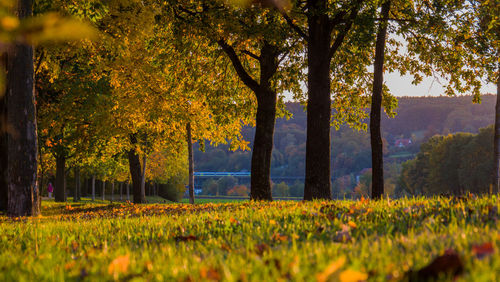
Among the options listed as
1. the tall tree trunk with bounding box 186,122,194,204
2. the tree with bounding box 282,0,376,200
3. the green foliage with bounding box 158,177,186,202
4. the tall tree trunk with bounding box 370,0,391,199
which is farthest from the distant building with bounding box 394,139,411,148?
the tree with bounding box 282,0,376,200

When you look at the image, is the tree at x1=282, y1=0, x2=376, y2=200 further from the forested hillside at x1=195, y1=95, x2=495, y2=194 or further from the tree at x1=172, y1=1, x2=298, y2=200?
the forested hillside at x1=195, y1=95, x2=495, y2=194

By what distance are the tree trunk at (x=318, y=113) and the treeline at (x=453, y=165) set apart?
1669 inches

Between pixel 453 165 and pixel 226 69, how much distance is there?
54.3m

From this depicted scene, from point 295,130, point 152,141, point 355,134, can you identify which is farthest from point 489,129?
point 295,130

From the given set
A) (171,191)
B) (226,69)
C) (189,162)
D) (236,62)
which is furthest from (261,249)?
(171,191)

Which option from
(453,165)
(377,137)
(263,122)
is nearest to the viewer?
(377,137)

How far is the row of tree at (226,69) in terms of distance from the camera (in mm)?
11469

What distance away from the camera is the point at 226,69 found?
1897 centimetres

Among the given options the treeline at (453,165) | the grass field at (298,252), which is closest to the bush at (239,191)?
the treeline at (453,165)

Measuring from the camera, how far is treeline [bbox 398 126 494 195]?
2169 inches

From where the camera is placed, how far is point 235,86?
20109 mm

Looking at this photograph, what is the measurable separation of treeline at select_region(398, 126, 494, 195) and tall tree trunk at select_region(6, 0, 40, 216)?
4800 centimetres

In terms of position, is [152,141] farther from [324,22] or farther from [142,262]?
[142,262]

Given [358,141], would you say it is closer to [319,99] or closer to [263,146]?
[263,146]
